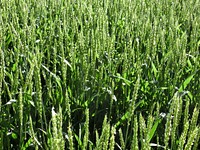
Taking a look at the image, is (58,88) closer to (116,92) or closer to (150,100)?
(116,92)

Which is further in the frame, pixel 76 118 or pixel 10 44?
pixel 10 44

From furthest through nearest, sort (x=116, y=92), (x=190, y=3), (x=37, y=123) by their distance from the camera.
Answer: (x=190, y=3) → (x=116, y=92) → (x=37, y=123)

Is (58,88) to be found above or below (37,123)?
above

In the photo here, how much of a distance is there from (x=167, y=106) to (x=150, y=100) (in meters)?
0.10

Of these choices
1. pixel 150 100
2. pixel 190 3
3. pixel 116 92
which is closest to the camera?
pixel 150 100

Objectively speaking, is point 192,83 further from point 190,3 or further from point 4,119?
point 190,3

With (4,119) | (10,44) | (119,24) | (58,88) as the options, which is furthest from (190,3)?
(4,119)

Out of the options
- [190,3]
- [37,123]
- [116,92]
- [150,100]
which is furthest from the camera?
[190,3]

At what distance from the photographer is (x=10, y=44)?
2715 millimetres

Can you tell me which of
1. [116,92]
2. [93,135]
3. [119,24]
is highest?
[119,24]

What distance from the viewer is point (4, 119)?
1.63 metres

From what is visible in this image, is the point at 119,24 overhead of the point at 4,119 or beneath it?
overhead

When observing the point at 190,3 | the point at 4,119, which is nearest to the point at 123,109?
the point at 4,119

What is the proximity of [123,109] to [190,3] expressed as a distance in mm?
1819
